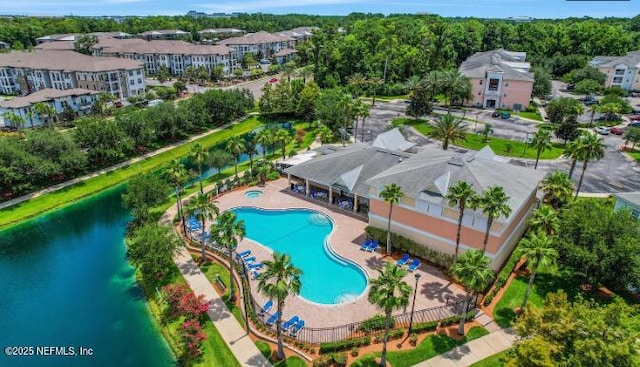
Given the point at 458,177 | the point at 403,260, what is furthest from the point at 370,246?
the point at 458,177

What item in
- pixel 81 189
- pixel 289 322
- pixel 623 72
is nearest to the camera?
pixel 289 322

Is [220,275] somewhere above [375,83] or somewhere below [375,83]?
below

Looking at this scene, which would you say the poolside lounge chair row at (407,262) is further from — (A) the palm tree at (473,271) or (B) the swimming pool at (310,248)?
(A) the palm tree at (473,271)

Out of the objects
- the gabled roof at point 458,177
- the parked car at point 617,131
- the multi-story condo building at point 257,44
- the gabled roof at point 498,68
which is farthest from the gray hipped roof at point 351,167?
the multi-story condo building at point 257,44

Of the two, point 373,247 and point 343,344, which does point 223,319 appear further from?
point 373,247

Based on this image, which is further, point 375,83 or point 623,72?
point 623,72

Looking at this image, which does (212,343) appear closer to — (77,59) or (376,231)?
(376,231)

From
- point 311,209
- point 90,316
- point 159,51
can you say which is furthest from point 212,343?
point 159,51
